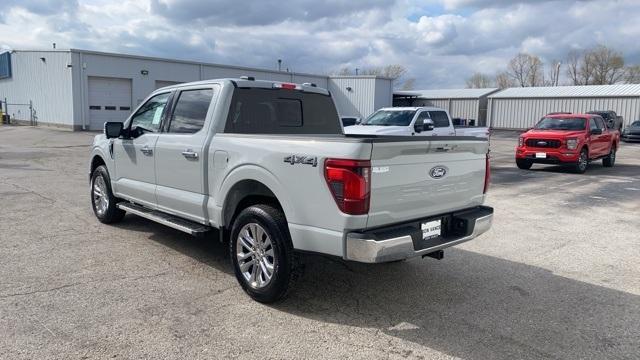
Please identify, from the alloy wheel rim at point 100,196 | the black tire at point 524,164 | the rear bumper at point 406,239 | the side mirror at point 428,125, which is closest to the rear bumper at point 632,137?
the black tire at point 524,164

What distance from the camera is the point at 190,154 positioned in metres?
5.26

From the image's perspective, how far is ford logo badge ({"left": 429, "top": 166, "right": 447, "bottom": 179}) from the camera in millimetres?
4340

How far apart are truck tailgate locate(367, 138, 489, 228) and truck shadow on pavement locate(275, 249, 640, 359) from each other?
848 millimetres

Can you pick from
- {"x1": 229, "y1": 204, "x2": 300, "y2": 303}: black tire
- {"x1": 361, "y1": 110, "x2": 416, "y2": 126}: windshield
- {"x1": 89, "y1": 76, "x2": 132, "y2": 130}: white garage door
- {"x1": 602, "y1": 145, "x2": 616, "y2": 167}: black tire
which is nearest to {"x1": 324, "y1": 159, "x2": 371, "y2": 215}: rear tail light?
{"x1": 229, "y1": 204, "x2": 300, "y2": 303}: black tire

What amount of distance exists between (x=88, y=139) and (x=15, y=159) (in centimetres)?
884

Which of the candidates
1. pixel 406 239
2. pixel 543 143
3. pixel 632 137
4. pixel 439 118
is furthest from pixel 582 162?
pixel 632 137

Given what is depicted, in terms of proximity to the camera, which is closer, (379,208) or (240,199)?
(379,208)

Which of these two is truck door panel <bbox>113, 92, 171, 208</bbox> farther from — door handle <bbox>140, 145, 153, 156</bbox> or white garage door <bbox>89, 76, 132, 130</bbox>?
white garage door <bbox>89, 76, 132, 130</bbox>

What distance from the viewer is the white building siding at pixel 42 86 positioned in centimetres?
2959

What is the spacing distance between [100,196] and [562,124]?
540 inches

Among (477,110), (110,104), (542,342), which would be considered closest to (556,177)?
(542,342)

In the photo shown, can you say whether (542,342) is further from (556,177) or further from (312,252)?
(556,177)

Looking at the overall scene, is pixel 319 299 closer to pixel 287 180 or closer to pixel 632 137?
pixel 287 180

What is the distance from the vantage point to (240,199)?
4727 mm
